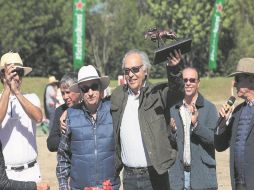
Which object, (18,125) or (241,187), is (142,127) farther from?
(18,125)

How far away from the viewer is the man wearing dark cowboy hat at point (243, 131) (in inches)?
198

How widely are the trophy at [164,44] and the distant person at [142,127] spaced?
0.96 ft

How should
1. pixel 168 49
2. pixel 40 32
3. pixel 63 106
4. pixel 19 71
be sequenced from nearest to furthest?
pixel 168 49 < pixel 19 71 < pixel 63 106 < pixel 40 32

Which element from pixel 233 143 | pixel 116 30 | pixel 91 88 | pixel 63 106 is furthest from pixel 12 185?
pixel 116 30

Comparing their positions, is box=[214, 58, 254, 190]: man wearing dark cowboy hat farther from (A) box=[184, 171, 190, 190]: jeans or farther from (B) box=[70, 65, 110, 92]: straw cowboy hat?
(B) box=[70, 65, 110, 92]: straw cowboy hat

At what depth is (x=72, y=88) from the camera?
17.2 feet

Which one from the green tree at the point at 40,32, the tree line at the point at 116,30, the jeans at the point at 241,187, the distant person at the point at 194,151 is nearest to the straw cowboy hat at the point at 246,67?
the distant person at the point at 194,151

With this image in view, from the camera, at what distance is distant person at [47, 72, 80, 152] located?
18.5 ft

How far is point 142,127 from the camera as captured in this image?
487 cm

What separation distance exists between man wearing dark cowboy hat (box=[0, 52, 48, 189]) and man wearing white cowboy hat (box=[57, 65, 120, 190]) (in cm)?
58

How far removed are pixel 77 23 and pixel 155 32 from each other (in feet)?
102

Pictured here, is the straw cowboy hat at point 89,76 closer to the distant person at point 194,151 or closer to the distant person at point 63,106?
the distant person at point 63,106

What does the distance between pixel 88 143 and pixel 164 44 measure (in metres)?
1.01

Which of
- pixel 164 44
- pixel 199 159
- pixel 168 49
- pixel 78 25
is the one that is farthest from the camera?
pixel 78 25
